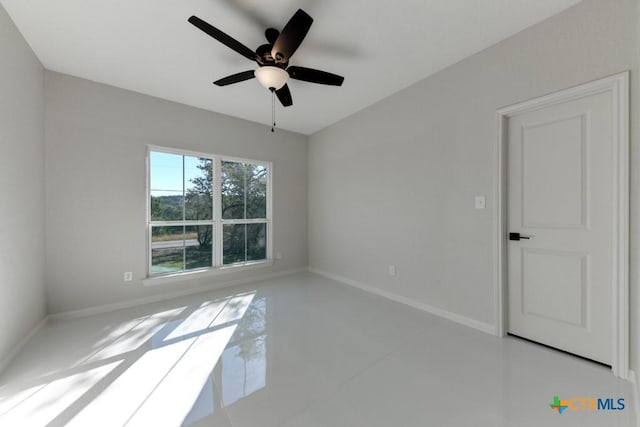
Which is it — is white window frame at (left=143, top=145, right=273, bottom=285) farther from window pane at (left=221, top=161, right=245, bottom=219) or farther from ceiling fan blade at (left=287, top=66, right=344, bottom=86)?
ceiling fan blade at (left=287, top=66, right=344, bottom=86)

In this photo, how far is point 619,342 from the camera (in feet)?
5.54

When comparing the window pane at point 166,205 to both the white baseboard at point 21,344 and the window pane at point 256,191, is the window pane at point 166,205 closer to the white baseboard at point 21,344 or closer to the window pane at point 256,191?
the window pane at point 256,191

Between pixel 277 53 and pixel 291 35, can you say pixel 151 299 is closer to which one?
pixel 277 53

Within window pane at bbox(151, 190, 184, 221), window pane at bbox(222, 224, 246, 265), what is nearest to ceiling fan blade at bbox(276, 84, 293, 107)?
window pane at bbox(151, 190, 184, 221)

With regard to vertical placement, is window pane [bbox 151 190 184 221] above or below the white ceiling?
below

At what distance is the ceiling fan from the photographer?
5.41 ft

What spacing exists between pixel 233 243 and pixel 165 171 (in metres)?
1.44

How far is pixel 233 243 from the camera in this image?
4.01 meters

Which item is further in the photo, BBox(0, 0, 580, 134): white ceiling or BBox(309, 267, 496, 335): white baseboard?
BBox(309, 267, 496, 335): white baseboard

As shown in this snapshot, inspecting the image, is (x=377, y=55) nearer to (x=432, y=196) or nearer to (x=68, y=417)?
(x=432, y=196)

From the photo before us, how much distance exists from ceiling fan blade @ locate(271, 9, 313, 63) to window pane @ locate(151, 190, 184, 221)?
247 cm

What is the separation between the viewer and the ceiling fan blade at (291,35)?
1596 millimetres

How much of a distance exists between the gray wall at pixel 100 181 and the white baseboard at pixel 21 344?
17 cm

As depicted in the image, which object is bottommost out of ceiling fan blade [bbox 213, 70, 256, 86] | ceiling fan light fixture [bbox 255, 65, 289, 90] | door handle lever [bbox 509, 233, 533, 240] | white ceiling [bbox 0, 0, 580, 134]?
door handle lever [bbox 509, 233, 533, 240]
